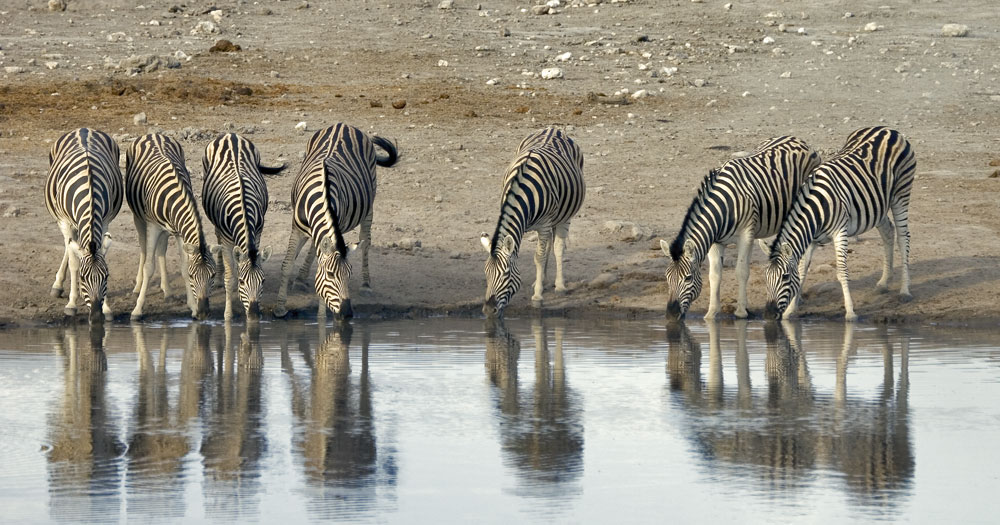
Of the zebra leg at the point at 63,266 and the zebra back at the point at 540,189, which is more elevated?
the zebra back at the point at 540,189

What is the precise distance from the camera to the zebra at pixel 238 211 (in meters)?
13.5

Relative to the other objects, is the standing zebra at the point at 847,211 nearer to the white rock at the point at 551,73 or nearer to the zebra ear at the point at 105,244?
the zebra ear at the point at 105,244

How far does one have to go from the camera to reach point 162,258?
1442 centimetres

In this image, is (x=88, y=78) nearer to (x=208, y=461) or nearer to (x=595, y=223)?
(x=595, y=223)

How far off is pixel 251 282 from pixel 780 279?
4.96 m

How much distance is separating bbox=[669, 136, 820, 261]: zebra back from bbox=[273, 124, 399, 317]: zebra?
3192mm

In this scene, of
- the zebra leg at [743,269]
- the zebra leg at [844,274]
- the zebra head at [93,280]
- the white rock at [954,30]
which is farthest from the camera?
the white rock at [954,30]

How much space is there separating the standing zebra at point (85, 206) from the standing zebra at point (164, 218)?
23 centimetres

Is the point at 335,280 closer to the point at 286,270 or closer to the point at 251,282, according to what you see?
the point at 251,282

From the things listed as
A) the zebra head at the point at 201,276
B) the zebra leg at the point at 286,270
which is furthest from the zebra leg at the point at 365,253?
the zebra head at the point at 201,276

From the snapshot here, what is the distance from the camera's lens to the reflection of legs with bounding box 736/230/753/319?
14.0m

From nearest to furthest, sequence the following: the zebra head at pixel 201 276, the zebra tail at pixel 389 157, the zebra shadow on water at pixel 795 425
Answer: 1. the zebra shadow on water at pixel 795 425
2. the zebra head at pixel 201 276
3. the zebra tail at pixel 389 157

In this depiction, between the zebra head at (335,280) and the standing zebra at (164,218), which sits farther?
the standing zebra at (164,218)

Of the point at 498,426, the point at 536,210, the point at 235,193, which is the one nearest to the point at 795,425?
the point at 498,426
